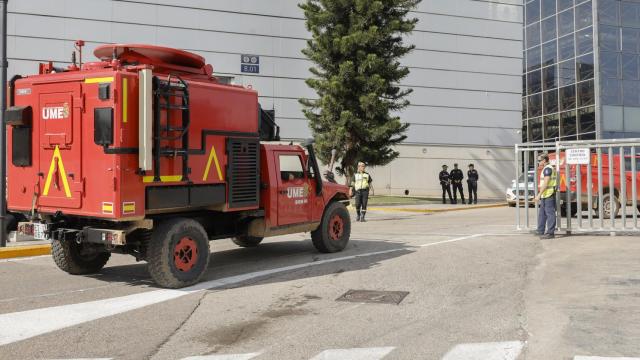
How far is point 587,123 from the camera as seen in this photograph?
35.1 metres

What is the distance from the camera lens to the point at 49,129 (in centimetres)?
725

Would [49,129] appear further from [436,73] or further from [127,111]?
[436,73]

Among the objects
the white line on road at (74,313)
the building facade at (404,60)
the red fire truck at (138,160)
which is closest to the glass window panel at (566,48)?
the building facade at (404,60)

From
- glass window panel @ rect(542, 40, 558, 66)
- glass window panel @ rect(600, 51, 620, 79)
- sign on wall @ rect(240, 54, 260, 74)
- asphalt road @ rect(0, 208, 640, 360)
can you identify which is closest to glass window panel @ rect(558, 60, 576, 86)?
glass window panel @ rect(542, 40, 558, 66)

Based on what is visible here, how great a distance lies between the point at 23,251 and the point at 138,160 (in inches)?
183

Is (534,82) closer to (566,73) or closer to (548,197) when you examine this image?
(566,73)

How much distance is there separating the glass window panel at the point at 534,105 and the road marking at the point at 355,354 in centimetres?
3792

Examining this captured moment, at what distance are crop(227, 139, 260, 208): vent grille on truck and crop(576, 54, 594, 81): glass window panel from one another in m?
31.8

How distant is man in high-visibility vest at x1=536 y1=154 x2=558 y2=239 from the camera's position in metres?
11.5

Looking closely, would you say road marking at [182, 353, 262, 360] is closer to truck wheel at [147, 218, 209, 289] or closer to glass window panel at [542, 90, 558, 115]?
truck wheel at [147, 218, 209, 289]

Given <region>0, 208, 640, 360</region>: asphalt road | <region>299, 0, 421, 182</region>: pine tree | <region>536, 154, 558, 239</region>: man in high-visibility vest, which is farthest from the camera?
<region>299, 0, 421, 182</region>: pine tree

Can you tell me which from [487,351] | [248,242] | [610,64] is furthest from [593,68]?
[487,351]

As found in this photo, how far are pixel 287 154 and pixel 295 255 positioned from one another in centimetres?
185

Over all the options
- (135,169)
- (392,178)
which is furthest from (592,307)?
(392,178)
